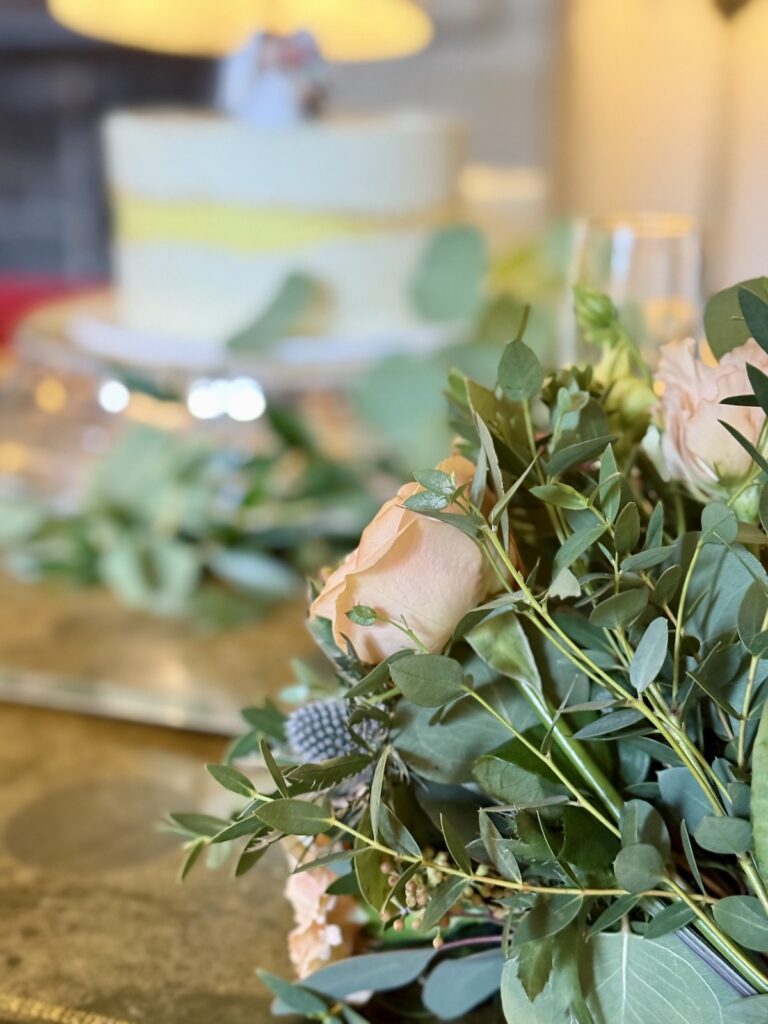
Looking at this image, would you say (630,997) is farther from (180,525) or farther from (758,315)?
(180,525)

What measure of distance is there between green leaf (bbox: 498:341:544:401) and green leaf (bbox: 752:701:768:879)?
0.28 ft

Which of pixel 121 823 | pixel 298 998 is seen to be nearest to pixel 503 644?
pixel 298 998

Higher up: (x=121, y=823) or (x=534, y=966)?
(x=534, y=966)

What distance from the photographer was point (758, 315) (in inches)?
8.3

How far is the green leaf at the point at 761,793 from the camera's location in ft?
0.67

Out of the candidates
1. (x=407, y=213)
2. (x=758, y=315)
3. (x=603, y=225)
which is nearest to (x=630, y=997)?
(x=758, y=315)

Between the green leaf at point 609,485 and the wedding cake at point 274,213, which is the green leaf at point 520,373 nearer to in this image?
the green leaf at point 609,485

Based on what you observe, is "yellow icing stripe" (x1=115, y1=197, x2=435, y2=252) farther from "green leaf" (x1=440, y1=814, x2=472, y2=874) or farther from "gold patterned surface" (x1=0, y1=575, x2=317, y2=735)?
"green leaf" (x1=440, y1=814, x2=472, y2=874)

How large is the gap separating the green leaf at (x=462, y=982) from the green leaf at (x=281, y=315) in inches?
22.1

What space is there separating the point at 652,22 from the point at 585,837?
470 mm

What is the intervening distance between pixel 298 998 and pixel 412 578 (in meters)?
0.14

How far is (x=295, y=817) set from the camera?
22 centimetres

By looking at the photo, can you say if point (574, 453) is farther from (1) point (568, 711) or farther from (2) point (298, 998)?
(2) point (298, 998)

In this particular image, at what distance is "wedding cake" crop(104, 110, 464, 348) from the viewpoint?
79 cm
